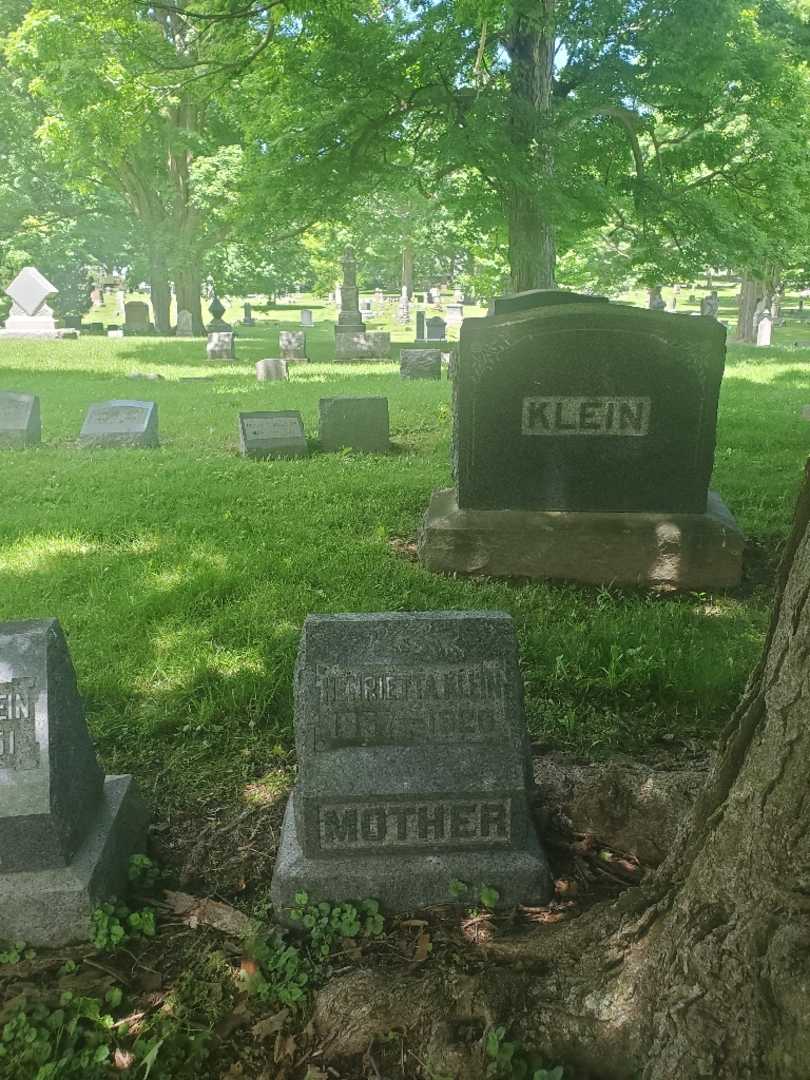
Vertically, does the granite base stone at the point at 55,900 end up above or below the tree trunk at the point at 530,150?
below

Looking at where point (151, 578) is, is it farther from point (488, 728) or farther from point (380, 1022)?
point (380, 1022)

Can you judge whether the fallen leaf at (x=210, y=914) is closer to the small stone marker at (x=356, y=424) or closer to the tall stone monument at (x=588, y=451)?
the tall stone monument at (x=588, y=451)

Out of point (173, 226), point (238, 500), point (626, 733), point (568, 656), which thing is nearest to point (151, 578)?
point (238, 500)

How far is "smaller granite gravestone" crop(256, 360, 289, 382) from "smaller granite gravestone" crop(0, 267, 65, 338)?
11953 mm

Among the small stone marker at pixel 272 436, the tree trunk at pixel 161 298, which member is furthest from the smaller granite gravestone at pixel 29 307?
the small stone marker at pixel 272 436

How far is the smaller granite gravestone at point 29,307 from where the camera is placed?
2556cm

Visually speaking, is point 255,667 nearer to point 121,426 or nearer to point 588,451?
point 588,451

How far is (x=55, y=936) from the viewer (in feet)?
8.80

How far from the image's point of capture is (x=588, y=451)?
5789 mm

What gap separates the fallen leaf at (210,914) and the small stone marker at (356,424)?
25.1 ft

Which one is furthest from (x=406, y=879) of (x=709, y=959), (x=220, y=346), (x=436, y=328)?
(x=436, y=328)

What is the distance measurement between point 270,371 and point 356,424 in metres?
7.94

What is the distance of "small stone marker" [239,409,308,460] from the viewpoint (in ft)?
31.9

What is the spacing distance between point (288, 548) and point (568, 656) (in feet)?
8.23
